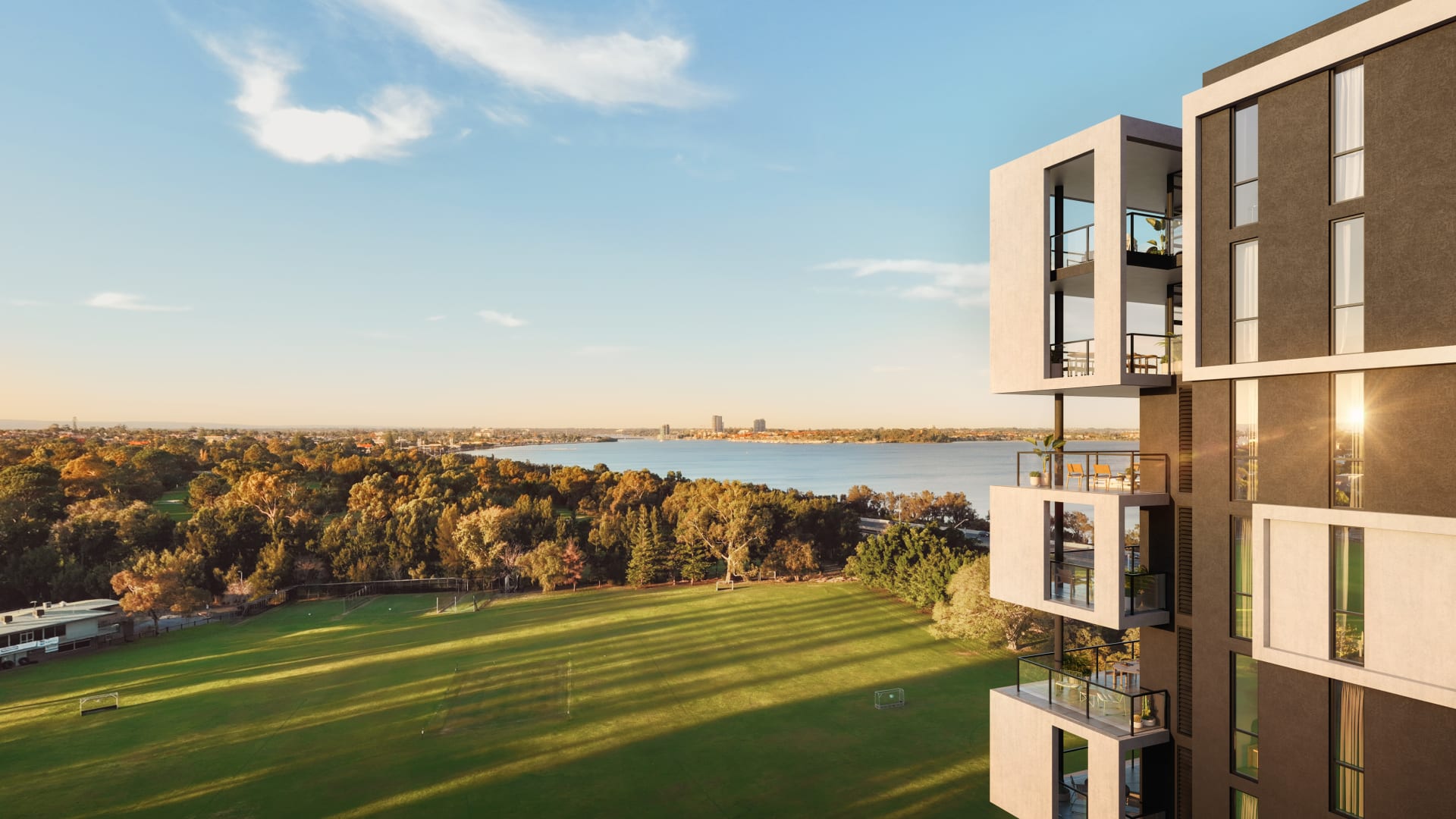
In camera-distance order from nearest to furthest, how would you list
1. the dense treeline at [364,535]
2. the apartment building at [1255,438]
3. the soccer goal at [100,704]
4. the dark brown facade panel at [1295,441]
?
the apartment building at [1255,438] → the dark brown facade panel at [1295,441] → the soccer goal at [100,704] → the dense treeline at [364,535]

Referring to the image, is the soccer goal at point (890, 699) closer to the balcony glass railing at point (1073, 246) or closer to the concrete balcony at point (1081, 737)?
the concrete balcony at point (1081, 737)

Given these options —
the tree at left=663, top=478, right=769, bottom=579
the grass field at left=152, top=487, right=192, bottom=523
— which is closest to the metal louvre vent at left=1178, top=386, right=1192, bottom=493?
the tree at left=663, top=478, right=769, bottom=579

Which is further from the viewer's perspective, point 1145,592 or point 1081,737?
point 1081,737

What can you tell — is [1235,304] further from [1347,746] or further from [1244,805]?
[1244,805]

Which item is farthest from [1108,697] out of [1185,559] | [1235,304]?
[1235,304]

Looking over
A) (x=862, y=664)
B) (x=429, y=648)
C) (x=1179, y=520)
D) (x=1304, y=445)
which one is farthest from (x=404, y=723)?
(x=1304, y=445)

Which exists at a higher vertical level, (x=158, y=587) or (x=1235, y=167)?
(x=1235, y=167)

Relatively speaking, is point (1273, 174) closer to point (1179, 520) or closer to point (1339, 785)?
point (1179, 520)

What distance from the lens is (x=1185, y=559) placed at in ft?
38.8

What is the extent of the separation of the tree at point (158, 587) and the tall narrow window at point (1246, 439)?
150 feet

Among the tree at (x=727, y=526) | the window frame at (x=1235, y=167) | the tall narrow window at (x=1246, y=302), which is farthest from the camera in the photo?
the tree at (x=727, y=526)

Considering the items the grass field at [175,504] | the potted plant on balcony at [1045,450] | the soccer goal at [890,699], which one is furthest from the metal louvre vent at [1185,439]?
the grass field at [175,504]

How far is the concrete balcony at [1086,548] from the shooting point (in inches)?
460

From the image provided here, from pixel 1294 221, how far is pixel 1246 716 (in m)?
7.24
